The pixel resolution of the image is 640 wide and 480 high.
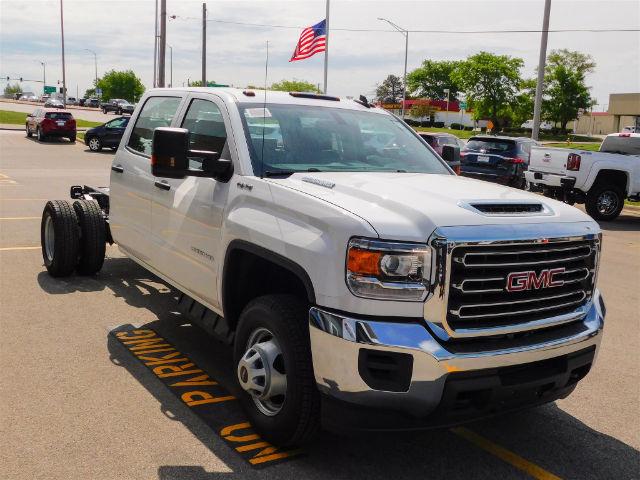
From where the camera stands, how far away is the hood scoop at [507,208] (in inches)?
138

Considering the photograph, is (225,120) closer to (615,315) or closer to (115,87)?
(615,315)

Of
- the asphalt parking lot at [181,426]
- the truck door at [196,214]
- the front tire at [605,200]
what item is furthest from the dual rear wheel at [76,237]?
the front tire at [605,200]

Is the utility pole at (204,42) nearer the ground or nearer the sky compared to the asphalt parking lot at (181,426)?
nearer the sky

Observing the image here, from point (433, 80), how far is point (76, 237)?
14424 centimetres

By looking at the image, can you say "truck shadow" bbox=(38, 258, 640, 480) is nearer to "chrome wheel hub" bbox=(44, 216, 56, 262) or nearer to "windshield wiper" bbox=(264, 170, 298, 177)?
"windshield wiper" bbox=(264, 170, 298, 177)

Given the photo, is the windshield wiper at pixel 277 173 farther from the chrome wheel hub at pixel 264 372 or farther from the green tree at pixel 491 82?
the green tree at pixel 491 82

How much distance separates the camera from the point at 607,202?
51.2ft

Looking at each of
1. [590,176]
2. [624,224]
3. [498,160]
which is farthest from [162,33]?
[624,224]

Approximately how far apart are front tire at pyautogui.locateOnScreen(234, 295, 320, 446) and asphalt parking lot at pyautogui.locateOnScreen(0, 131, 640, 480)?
0.63 feet

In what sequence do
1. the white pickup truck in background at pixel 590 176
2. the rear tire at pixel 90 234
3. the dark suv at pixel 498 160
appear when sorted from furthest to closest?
the dark suv at pixel 498 160, the white pickup truck in background at pixel 590 176, the rear tire at pixel 90 234

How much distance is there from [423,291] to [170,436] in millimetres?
1757

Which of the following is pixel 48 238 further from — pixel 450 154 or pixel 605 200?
pixel 605 200

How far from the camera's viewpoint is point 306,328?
3.55 metres

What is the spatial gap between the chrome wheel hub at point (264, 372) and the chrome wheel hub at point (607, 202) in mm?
13479
